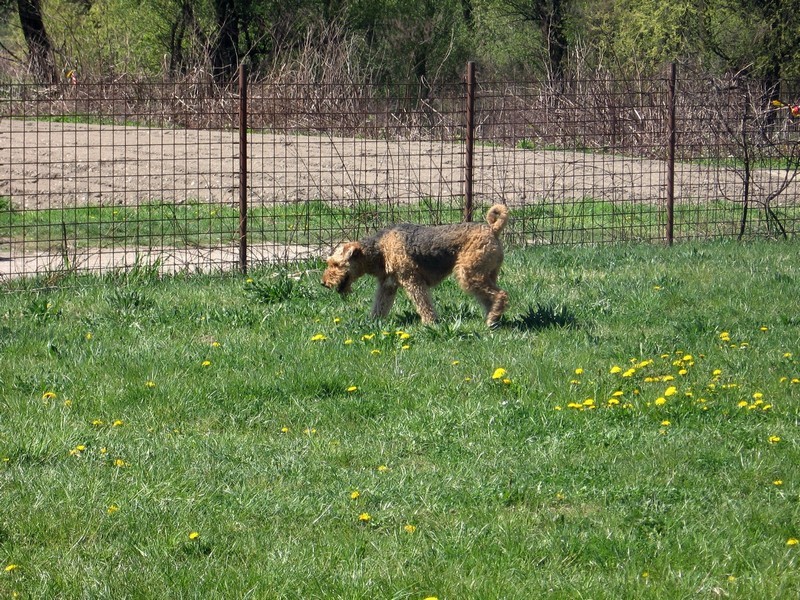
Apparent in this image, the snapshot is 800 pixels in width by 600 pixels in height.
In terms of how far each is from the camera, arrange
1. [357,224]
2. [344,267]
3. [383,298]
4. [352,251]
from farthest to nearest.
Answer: [357,224]
[383,298]
[344,267]
[352,251]

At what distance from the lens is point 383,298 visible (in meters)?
8.34

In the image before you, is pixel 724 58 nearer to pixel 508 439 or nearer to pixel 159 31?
pixel 159 31

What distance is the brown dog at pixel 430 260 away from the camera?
313 inches

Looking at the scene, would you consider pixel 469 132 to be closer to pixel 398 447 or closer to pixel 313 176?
pixel 313 176

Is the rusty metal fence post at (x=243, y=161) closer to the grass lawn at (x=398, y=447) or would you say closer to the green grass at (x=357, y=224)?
the green grass at (x=357, y=224)

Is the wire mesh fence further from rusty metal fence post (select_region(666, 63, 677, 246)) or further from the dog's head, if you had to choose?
the dog's head

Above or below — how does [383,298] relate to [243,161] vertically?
below

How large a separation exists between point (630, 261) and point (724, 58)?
20.2 meters

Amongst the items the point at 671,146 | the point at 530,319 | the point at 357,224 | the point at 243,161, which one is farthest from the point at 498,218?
the point at 671,146

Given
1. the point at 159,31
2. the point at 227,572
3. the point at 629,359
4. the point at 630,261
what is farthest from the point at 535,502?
the point at 159,31

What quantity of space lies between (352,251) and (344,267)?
0.61ft

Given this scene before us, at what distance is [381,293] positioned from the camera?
328 inches

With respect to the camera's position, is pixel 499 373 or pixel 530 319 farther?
pixel 530 319

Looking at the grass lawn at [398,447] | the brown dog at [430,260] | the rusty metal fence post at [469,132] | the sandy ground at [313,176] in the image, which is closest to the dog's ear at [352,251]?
the brown dog at [430,260]
